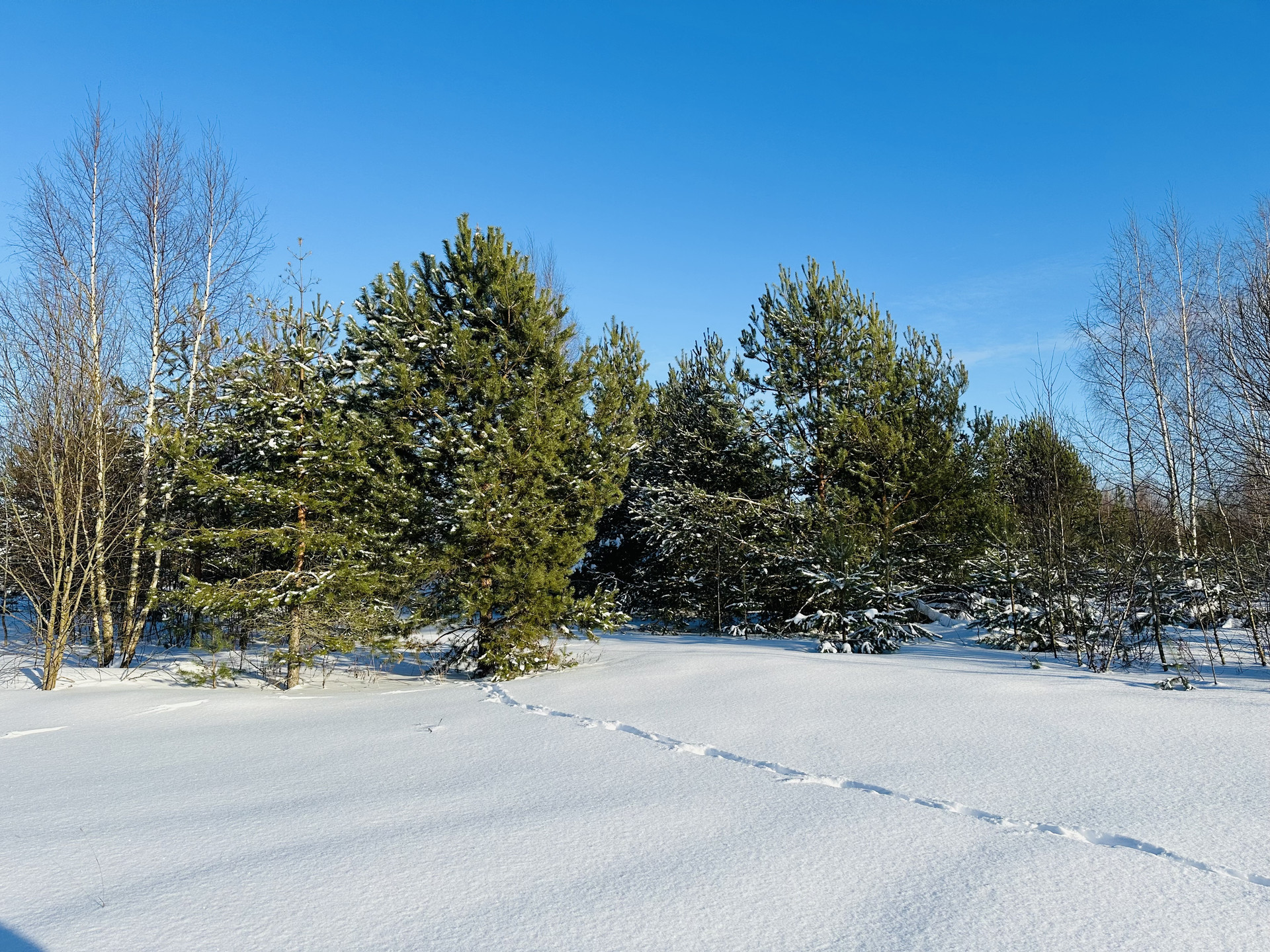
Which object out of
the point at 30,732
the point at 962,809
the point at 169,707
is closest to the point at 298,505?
the point at 169,707

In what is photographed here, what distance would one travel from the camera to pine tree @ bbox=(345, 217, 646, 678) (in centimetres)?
881

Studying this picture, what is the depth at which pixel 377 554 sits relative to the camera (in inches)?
368

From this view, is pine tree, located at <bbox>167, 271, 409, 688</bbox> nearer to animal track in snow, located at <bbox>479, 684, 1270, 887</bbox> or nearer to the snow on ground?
the snow on ground

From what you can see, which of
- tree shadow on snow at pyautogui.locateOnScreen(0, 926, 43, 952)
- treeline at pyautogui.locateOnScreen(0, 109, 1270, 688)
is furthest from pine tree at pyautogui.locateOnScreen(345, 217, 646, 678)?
tree shadow on snow at pyautogui.locateOnScreen(0, 926, 43, 952)

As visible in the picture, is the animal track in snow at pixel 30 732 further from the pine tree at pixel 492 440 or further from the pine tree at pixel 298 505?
the pine tree at pixel 492 440

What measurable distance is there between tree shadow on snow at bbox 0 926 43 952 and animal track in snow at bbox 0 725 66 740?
541cm

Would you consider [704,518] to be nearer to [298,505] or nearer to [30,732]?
[298,505]

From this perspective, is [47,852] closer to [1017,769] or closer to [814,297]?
[1017,769]

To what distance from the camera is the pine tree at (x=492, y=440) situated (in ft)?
28.9

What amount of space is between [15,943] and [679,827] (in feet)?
8.57

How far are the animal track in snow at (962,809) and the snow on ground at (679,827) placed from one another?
0.05 feet

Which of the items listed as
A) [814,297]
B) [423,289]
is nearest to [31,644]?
A: [423,289]

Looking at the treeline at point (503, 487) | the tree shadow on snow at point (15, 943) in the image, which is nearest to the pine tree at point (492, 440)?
the treeline at point (503, 487)

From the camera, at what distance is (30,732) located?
272 inches
